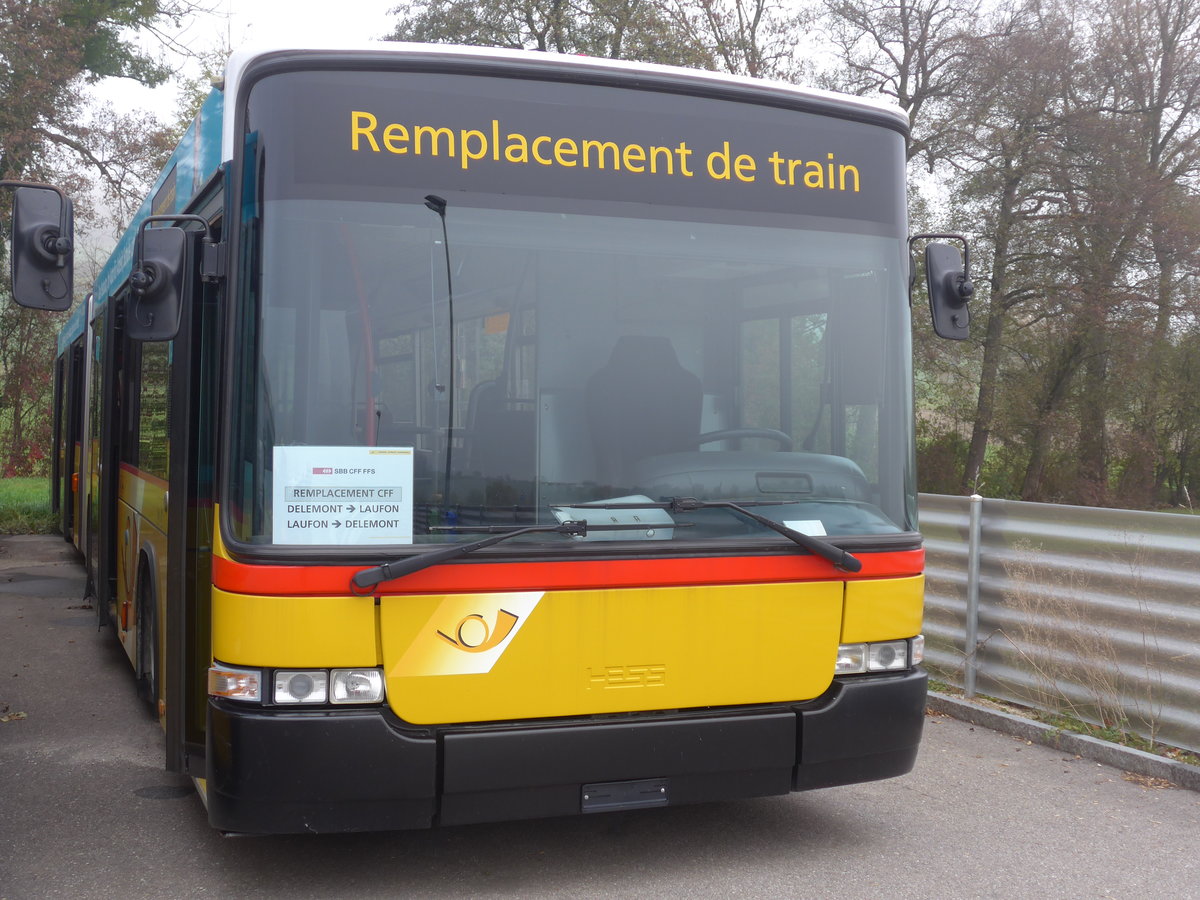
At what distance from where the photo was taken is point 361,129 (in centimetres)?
404

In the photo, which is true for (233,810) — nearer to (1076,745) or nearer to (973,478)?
(1076,745)

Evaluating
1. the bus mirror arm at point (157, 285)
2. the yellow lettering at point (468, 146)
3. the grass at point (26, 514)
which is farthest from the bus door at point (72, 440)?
the yellow lettering at point (468, 146)

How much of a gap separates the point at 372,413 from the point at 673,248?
1207mm

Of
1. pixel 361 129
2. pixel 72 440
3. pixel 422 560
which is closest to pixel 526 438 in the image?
pixel 422 560

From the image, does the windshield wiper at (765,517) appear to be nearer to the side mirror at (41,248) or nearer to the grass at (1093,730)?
the side mirror at (41,248)

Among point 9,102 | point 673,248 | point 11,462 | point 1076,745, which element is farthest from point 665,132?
point 11,462

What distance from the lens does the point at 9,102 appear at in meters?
18.4

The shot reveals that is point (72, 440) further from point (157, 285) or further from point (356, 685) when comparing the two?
point (356, 685)

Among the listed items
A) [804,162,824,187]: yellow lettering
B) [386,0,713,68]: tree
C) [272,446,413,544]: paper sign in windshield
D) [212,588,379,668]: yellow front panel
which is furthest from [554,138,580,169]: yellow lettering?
[386,0,713,68]: tree

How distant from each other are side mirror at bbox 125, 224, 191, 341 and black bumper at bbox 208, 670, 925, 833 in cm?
124

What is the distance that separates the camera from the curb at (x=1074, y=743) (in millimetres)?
5738

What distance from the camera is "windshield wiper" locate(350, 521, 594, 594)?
12.5 ft

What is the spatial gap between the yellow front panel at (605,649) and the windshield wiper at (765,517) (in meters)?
0.13

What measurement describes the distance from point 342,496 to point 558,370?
84 cm
